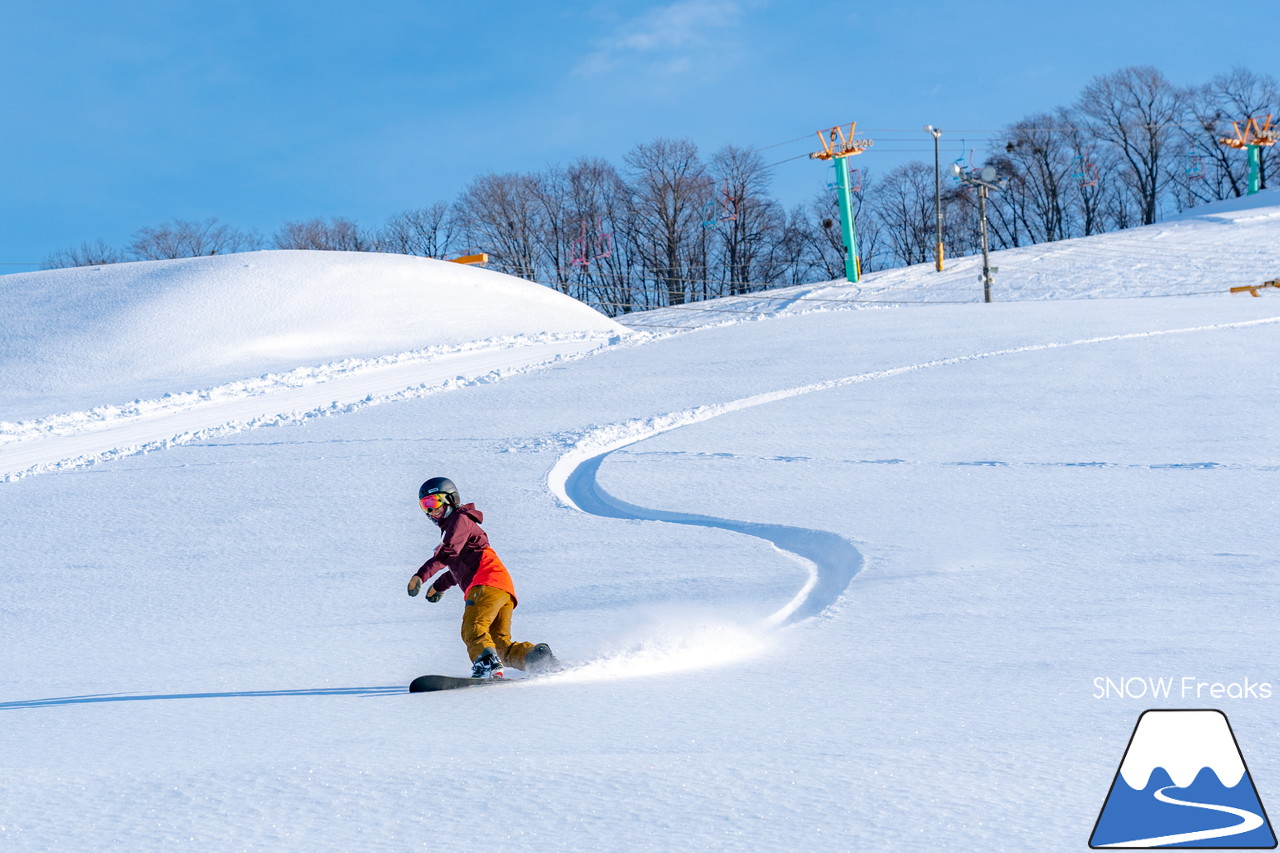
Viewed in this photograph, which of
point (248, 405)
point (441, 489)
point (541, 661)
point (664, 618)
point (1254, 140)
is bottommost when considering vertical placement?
point (664, 618)

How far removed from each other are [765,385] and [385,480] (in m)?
6.52

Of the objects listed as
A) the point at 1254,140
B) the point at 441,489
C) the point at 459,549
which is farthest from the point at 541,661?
the point at 1254,140

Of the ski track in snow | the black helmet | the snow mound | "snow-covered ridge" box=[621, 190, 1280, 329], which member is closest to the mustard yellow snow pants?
the black helmet

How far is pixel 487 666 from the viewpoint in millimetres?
4824

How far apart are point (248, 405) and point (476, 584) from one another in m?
12.0

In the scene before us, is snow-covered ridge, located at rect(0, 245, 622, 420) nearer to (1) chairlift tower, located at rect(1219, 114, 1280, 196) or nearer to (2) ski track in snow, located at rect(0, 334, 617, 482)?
(2) ski track in snow, located at rect(0, 334, 617, 482)

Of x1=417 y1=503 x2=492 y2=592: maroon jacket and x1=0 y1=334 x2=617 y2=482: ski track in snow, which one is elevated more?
x1=0 y1=334 x2=617 y2=482: ski track in snow

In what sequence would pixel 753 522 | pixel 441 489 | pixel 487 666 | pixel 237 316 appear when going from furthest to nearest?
1. pixel 237 316
2. pixel 753 522
3. pixel 441 489
4. pixel 487 666

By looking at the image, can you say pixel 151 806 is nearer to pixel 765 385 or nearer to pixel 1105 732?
pixel 1105 732

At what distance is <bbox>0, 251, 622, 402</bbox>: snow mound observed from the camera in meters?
19.8

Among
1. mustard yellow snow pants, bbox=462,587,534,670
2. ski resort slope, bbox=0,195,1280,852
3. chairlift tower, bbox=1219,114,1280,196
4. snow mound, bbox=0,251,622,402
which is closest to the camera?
ski resort slope, bbox=0,195,1280,852

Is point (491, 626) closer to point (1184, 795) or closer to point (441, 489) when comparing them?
point (441, 489)

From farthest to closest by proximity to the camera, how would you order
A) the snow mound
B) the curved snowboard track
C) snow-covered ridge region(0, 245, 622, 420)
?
the snow mound < snow-covered ridge region(0, 245, 622, 420) < the curved snowboard track

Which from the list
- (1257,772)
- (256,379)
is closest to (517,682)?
(1257,772)
